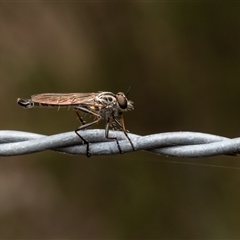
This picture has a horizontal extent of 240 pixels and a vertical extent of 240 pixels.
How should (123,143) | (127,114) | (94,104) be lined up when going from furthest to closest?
(127,114)
(94,104)
(123,143)

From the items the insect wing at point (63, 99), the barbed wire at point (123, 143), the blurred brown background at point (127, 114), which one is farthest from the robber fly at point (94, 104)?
the blurred brown background at point (127, 114)

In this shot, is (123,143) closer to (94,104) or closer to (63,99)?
(94,104)

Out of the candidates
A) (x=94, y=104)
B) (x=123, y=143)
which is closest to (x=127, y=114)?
(x=94, y=104)

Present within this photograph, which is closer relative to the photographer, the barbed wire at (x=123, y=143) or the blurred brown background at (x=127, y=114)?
the barbed wire at (x=123, y=143)

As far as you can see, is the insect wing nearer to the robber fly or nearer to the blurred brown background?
the robber fly

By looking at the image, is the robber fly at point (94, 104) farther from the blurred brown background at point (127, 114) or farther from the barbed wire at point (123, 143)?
the blurred brown background at point (127, 114)

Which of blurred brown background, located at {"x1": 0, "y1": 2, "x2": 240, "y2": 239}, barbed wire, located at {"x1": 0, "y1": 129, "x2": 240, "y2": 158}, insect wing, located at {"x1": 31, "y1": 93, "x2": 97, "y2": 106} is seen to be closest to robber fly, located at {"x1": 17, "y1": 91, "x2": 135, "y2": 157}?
insect wing, located at {"x1": 31, "y1": 93, "x2": 97, "y2": 106}
